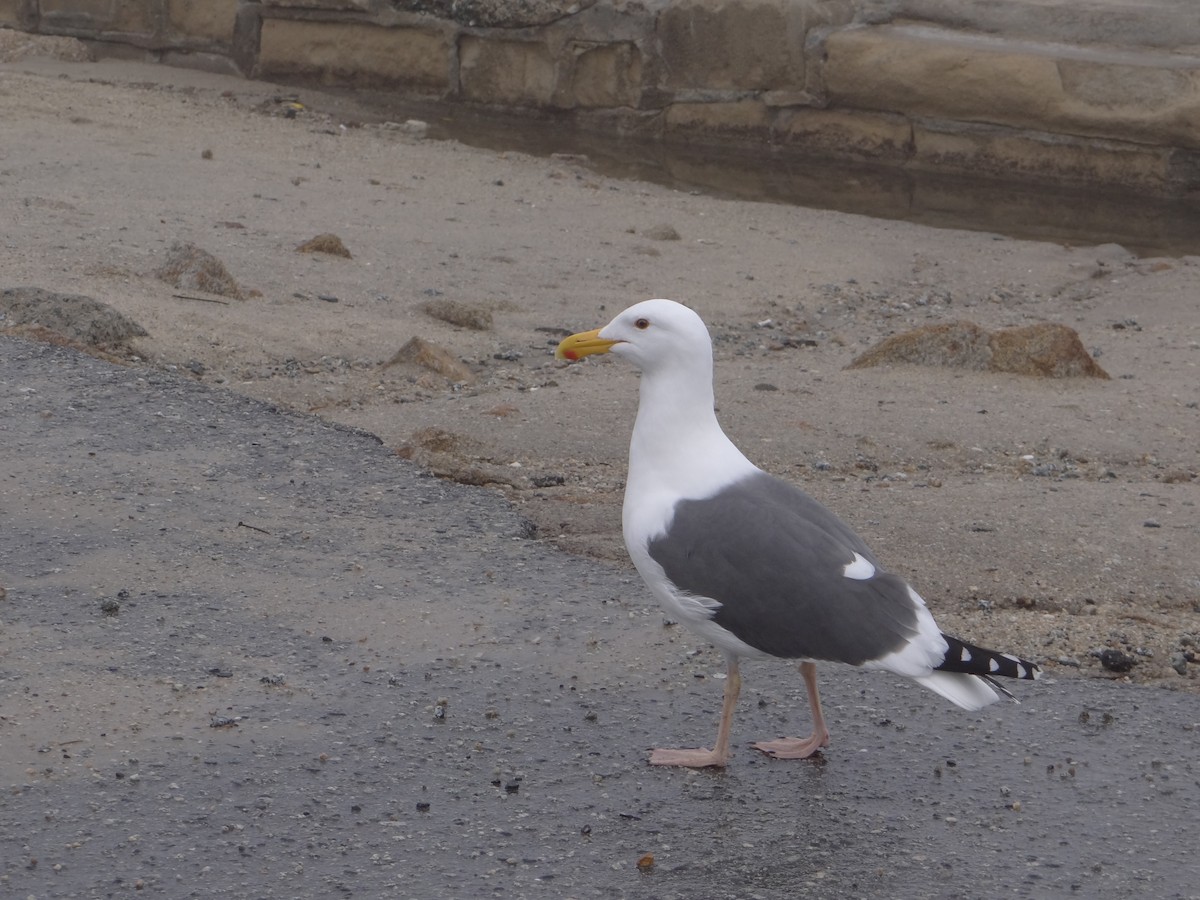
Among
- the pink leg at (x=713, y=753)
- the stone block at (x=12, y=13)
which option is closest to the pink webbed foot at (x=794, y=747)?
the pink leg at (x=713, y=753)

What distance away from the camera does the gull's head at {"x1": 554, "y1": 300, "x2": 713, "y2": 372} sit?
3818 millimetres

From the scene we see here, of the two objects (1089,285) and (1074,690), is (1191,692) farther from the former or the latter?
(1089,285)

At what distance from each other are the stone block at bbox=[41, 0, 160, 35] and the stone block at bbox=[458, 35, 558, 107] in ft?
9.97

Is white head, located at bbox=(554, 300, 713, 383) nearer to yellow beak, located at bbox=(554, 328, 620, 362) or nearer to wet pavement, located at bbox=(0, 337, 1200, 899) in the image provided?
yellow beak, located at bbox=(554, 328, 620, 362)

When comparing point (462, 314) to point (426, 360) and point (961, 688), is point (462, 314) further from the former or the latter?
point (961, 688)

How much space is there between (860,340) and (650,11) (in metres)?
Answer: 6.10

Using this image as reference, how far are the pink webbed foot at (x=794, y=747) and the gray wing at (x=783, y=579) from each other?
33 cm

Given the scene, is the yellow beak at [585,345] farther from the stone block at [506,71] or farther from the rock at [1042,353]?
the stone block at [506,71]

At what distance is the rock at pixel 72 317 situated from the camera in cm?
626

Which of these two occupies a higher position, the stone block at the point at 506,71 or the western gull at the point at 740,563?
the stone block at the point at 506,71

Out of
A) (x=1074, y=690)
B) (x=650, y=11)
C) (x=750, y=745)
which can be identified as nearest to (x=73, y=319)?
(x=750, y=745)

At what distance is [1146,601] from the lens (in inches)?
182

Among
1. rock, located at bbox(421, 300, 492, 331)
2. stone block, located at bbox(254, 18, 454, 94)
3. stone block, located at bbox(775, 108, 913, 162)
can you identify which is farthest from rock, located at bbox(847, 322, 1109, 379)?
stone block, located at bbox(254, 18, 454, 94)

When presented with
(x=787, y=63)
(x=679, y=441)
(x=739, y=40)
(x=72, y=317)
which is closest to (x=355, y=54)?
(x=739, y=40)
